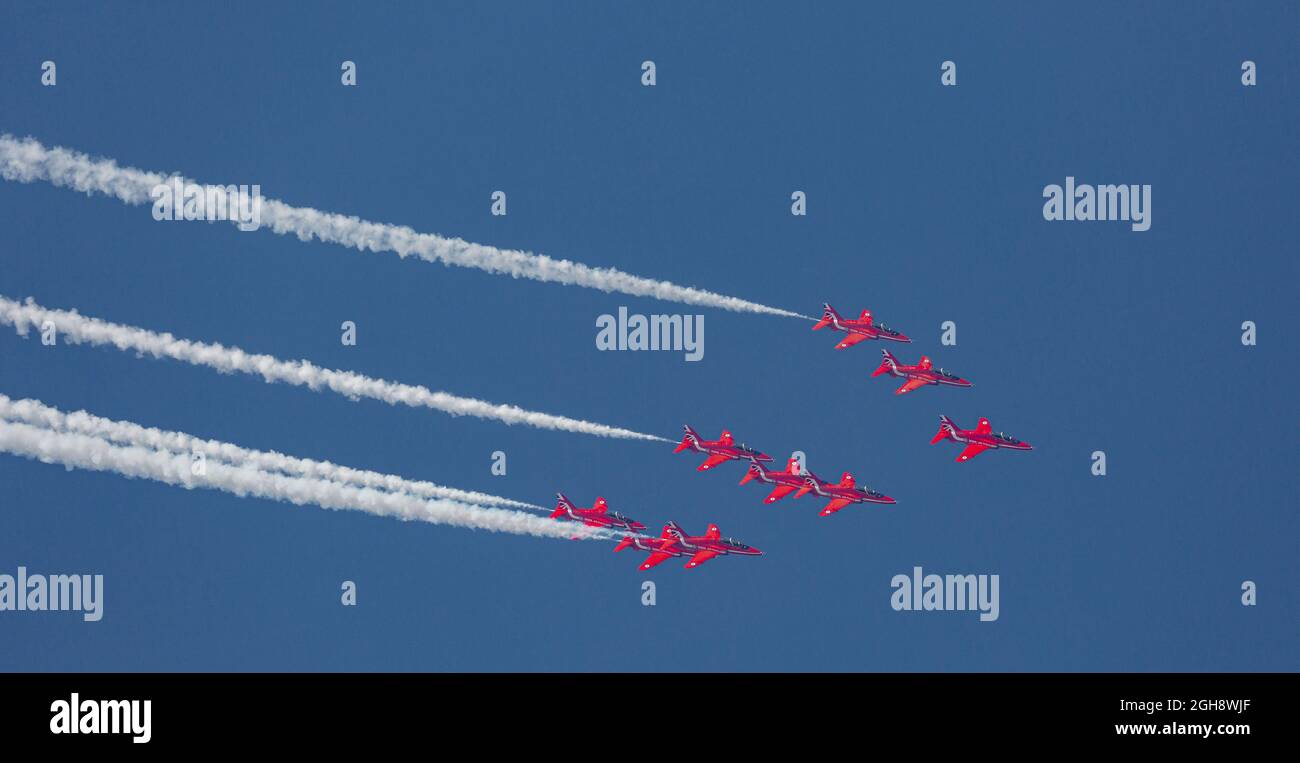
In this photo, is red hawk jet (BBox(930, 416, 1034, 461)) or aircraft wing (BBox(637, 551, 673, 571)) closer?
aircraft wing (BBox(637, 551, 673, 571))

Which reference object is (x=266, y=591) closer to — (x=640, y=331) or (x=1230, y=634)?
(x=640, y=331)

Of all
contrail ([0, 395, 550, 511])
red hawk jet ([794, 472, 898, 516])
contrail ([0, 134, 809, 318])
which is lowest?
red hawk jet ([794, 472, 898, 516])

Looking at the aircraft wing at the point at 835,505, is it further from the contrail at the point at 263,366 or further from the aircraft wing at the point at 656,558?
the contrail at the point at 263,366

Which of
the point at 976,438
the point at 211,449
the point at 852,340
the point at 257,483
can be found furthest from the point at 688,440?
the point at 211,449

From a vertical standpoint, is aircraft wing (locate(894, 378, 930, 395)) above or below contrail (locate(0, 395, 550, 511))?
above

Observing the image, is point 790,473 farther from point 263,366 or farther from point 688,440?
point 263,366

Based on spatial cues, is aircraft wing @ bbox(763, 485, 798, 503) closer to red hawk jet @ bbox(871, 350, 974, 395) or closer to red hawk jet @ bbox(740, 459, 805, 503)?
red hawk jet @ bbox(740, 459, 805, 503)

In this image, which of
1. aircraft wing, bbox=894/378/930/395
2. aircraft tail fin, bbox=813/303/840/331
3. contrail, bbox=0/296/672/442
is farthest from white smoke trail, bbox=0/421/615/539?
aircraft wing, bbox=894/378/930/395
